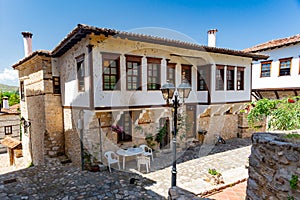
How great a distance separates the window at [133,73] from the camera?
23.1ft

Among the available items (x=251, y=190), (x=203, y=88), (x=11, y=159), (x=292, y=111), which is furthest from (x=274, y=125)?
(x=11, y=159)

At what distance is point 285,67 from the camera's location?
11.9 metres

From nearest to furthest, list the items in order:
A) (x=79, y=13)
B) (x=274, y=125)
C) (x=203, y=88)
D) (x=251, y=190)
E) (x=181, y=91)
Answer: (x=251, y=190)
(x=181, y=91)
(x=274, y=125)
(x=79, y=13)
(x=203, y=88)

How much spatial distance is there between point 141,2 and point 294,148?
782 centimetres

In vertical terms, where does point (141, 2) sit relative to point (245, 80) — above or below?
above

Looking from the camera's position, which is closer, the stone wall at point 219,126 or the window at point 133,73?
the window at point 133,73

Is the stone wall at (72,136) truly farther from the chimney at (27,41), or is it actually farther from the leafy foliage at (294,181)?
the leafy foliage at (294,181)

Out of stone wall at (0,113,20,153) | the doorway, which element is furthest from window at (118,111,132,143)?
stone wall at (0,113,20,153)

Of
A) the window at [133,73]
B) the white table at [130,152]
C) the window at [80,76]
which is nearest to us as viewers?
the window at [133,73]

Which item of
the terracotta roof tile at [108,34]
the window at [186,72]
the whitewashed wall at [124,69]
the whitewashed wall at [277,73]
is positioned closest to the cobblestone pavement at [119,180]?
the whitewashed wall at [124,69]

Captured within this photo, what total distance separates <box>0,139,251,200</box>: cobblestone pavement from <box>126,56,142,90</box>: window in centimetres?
365

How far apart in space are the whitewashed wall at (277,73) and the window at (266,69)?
219 millimetres

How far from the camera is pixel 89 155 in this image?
738 cm

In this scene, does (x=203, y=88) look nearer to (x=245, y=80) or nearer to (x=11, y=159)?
(x=245, y=80)
